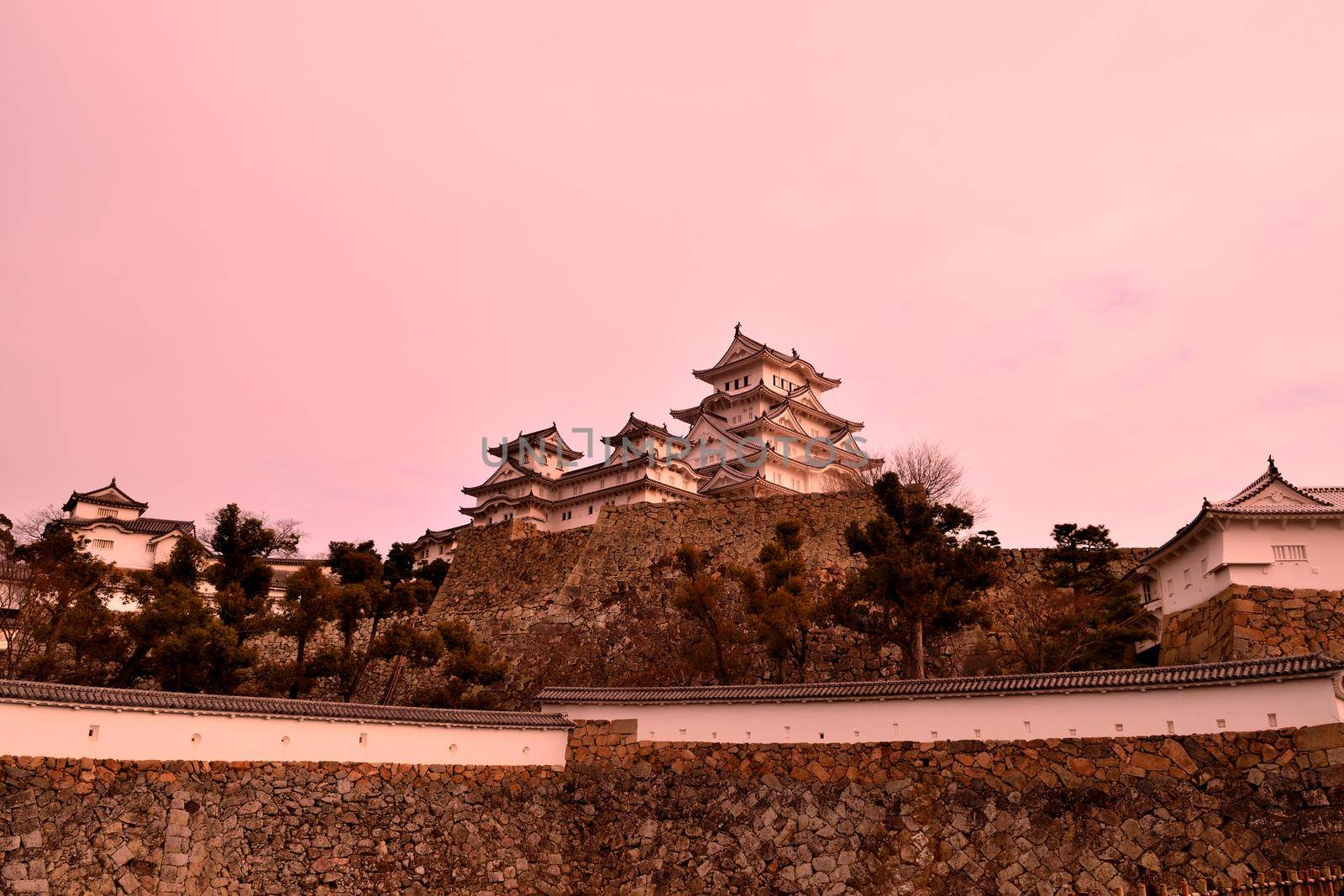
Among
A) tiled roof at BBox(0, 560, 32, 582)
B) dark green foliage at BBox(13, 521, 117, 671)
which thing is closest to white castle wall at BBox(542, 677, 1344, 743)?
dark green foliage at BBox(13, 521, 117, 671)

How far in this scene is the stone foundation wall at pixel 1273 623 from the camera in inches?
639

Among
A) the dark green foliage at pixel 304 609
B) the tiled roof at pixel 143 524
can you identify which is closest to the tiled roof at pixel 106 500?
the tiled roof at pixel 143 524

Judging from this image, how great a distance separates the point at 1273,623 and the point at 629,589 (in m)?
14.4

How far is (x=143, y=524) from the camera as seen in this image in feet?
125

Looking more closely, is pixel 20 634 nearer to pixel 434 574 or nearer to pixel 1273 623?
pixel 434 574

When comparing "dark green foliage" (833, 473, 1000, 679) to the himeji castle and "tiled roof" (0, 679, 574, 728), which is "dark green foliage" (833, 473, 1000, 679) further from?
the himeji castle

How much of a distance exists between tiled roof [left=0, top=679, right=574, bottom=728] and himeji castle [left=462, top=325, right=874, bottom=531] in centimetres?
1869

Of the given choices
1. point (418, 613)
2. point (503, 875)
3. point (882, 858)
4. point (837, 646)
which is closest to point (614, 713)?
point (503, 875)

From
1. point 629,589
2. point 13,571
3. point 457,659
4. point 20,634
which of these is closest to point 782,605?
point 457,659

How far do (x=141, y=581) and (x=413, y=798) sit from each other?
1383 cm

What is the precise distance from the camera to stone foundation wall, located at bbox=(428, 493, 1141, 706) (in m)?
22.7

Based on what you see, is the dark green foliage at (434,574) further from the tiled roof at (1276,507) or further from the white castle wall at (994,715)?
the tiled roof at (1276,507)

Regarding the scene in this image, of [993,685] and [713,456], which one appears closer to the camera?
[993,685]

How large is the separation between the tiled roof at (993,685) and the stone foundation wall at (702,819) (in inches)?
27.7
